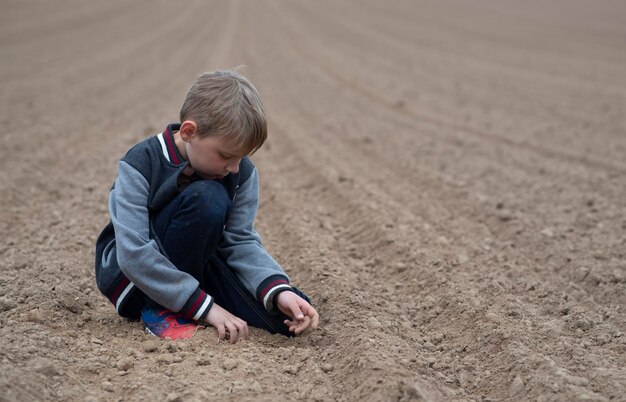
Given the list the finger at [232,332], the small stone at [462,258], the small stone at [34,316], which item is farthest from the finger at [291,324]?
the small stone at [462,258]

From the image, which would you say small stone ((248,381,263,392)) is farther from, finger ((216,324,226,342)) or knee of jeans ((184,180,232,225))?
knee of jeans ((184,180,232,225))

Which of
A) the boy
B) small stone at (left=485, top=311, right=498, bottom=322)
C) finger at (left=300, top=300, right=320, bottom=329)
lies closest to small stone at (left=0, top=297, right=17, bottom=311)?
the boy

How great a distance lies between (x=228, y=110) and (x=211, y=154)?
216 millimetres

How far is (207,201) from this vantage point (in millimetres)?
2828

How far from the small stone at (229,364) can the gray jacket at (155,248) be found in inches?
11.2

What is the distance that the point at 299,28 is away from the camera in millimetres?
18797

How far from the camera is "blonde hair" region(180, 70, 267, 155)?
9.07 feet

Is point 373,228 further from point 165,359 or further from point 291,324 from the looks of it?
point 165,359

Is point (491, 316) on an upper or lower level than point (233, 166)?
lower

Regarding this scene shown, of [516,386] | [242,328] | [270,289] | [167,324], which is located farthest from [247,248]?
[516,386]

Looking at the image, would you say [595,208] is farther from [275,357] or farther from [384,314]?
[275,357]

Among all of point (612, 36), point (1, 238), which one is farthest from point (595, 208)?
point (612, 36)

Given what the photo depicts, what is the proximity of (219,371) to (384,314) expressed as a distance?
0.99 meters

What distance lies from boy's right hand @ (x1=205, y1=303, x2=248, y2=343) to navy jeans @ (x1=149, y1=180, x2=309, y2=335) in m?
0.14
